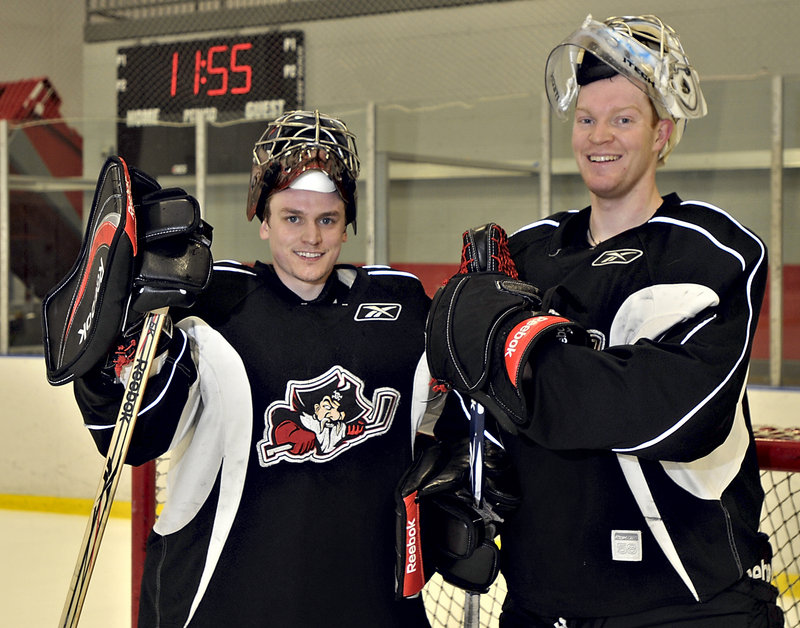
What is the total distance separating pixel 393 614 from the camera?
154cm

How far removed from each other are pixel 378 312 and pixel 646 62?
557mm

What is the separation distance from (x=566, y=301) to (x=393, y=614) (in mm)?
549

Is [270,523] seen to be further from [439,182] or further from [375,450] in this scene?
[439,182]

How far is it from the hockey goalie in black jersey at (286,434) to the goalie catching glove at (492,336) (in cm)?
36

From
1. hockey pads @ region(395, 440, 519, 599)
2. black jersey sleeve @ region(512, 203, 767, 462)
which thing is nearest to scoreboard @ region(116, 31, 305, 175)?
hockey pads @ region(395, 440, 519, 599)

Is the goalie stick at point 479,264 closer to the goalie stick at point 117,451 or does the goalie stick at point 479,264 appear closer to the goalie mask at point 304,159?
the goalie mask at point 304,159

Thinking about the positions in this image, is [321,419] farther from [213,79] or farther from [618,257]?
[213,79]

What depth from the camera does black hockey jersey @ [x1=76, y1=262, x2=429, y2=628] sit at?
150 centimetres

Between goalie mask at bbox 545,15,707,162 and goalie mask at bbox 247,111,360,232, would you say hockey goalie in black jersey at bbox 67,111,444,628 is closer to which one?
goalie mask at bbox 247,111,360,232

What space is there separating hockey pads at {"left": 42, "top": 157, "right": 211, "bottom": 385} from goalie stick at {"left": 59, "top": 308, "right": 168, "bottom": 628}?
0.10ft

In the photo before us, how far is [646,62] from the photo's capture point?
1351mm

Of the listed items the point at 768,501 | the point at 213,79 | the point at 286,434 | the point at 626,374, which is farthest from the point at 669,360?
the point at 213,79

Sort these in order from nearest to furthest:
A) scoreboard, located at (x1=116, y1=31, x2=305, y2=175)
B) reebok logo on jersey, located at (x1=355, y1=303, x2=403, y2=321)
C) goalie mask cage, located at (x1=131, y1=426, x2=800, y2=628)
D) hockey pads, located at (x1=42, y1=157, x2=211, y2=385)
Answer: hockey pads, located at (x1=42, y1=157, x2=211, y2=385), reebok logo on jersey, located at (x1=355, y1=303, x2=403, y2=321), goalie mask cage, located at (x1=131, y1=426, x2=800, y2=628), scoreboard, located at (x1=116, y1=31, x2=305, y2=175)

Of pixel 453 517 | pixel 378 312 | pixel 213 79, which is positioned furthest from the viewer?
pixel 213 79
